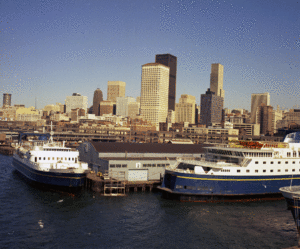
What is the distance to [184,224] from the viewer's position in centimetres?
3681

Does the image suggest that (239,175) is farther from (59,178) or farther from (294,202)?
(59,178)

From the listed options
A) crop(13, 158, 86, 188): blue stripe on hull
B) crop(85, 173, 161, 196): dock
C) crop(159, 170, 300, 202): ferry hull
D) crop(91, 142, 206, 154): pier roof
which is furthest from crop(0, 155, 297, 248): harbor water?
crop(91, 142, 206, 154): pier roof

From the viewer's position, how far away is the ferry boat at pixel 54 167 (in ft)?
157

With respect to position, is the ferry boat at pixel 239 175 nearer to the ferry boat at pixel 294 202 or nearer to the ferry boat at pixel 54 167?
the ferry boat at pixel 54 167

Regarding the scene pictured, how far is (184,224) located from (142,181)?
62.3ft

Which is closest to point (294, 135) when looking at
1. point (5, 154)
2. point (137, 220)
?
point (137, 220)

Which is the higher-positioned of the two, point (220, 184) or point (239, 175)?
point (239, 175)

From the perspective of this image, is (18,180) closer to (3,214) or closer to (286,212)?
(3,214)

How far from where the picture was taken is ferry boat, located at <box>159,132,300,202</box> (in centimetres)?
4459

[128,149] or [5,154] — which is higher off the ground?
[128,149]

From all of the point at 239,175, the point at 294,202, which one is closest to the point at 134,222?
the point at 294,202

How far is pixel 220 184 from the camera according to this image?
148ft

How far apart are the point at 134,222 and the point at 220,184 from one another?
1450cm

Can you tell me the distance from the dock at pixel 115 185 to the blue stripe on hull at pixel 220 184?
20.4 feet
